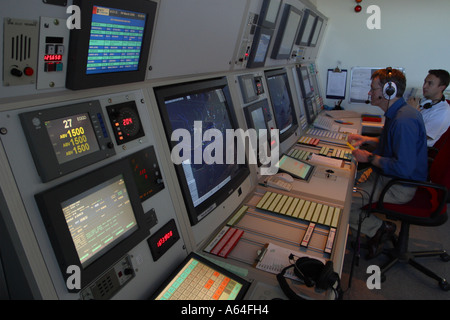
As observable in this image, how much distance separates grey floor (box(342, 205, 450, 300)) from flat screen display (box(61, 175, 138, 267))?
1.89 m

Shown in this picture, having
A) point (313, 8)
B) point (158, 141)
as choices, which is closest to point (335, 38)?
point (313, 8)

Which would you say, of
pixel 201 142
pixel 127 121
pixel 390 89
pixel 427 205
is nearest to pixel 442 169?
pixel 427 205

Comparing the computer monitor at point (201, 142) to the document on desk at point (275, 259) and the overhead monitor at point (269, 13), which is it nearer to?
the document on desk at point (275, 259)

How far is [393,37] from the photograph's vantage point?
4.18 metres

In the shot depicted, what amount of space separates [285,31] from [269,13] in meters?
0.49

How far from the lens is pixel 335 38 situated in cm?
443

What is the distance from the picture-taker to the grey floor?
89.0 inches

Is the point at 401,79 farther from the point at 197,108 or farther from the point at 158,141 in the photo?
the point at 158,141

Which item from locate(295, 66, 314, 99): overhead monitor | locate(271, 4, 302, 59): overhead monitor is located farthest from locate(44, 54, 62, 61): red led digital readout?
locate(295, 66, 314, 99): overhead monitor

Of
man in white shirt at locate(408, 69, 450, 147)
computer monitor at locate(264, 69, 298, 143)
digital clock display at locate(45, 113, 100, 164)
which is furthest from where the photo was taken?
man in white shirt at locate(408, 69, 450, 147)

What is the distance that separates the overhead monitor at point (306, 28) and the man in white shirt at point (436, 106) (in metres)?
1.39

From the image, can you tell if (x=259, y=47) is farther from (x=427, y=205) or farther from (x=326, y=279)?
(x=427, y=205)

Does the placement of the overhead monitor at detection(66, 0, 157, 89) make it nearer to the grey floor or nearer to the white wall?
the grey floor

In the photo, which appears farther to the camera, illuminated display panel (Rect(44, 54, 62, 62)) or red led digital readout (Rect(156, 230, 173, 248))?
red led digital readout (Rect(156, 230, 173, 248))
